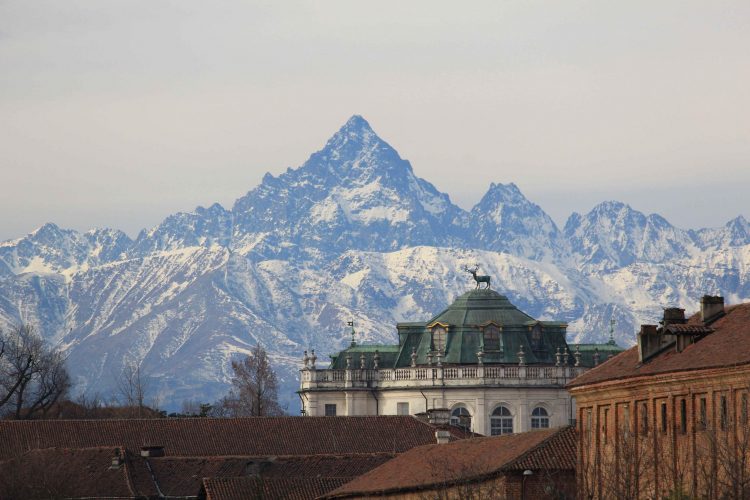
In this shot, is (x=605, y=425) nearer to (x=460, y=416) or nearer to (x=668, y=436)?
(x=668, y=436)

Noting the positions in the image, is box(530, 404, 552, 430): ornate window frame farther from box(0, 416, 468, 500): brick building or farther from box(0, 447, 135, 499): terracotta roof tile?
box(0, 447, 135, 499): terracotta roof tile

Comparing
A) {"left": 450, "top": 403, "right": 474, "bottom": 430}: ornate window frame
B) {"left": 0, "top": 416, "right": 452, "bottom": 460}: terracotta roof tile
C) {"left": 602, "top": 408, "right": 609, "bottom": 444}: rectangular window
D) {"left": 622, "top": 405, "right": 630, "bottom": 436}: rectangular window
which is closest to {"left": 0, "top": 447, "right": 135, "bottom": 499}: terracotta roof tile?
{"left": 0, "top": 416, "right": 452, "bottom": 460}: terracotta roof tile

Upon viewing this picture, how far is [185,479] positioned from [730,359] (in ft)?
177

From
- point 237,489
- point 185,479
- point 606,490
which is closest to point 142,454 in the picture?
point 185,479

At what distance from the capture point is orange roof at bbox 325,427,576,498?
101500 millimetres

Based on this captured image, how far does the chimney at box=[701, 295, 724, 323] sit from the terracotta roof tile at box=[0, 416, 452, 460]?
51316mm

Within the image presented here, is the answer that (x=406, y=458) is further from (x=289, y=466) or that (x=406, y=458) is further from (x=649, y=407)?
(x=649, y=407)

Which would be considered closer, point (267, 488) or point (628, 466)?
point (628, 466)

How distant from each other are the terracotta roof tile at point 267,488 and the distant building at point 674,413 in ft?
72.1

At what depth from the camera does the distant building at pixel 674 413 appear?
86812 mm

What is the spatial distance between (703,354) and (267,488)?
34563mm

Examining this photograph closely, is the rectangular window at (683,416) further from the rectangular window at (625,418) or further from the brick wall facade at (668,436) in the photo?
the rectangular window at (625,418)

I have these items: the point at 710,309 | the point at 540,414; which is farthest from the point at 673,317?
the point at 540,414

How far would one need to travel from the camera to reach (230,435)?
152 m
